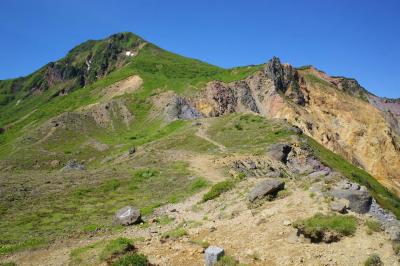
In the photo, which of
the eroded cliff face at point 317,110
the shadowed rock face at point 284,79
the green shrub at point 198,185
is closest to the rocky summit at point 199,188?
the green shrub at point 198,185

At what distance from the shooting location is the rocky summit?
20609 millimetres

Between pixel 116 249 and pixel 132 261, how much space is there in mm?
2872

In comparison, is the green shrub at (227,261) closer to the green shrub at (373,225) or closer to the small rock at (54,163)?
the green shrub at (373,225)

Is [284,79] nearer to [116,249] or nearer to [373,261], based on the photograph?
[116,249]

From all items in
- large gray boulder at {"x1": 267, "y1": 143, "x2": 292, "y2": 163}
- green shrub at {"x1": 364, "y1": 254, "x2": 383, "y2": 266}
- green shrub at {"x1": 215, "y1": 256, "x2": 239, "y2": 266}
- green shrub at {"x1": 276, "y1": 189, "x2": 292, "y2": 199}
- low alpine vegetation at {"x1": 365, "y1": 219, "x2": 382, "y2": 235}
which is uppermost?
large gray boulder at {"x1": 267, "y1": 143, "x2": 292, "y2": 163}

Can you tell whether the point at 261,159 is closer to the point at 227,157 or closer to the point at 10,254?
the point at 227,157

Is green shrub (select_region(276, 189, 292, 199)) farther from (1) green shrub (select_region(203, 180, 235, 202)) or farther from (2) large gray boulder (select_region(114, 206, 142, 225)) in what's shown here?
(2) large gray boulder (select_region(114, 206, 142, 225))

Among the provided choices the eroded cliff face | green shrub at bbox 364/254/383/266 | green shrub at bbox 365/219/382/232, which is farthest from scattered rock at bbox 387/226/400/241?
the eroded cliff face

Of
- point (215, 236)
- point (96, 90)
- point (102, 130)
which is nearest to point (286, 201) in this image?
point (215, 236)

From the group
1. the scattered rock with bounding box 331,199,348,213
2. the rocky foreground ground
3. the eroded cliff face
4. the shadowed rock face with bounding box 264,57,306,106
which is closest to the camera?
the rocky foreground ground

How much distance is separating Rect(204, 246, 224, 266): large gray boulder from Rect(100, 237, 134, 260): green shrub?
5.32 m

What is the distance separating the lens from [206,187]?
40.1 metres

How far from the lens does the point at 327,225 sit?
2028 centimetres

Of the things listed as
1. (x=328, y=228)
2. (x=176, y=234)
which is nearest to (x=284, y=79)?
(x=176, y=234)
